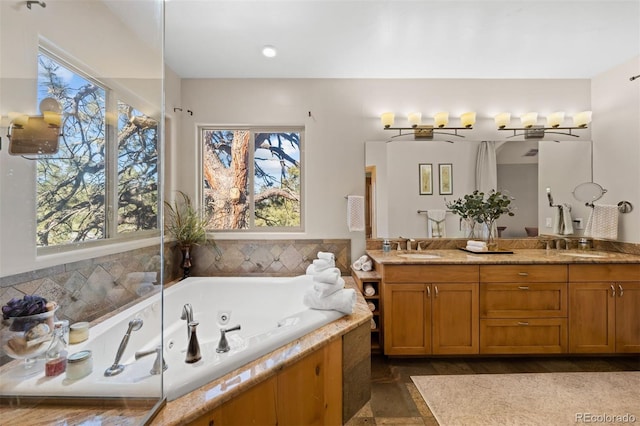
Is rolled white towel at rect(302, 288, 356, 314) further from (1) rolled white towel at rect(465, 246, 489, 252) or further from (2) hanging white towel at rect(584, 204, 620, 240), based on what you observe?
(2) hanging white towel at rect(584, 204, 620, 240)

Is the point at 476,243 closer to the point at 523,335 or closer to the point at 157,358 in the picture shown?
the point at 523,335

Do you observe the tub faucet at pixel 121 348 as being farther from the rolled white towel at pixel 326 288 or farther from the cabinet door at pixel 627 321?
the cabinet door at pixel 627 321

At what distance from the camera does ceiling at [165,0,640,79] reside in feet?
6.31

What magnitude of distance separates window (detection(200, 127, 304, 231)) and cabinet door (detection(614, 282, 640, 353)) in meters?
2.91

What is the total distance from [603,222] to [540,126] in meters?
1.14

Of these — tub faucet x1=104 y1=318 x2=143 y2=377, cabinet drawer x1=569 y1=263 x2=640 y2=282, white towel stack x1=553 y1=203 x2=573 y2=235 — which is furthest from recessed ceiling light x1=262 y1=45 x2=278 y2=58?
white towel stack x1=553 y1=203 x2=573 y2=235

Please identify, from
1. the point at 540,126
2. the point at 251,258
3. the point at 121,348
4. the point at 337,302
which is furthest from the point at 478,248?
the point at 121,348

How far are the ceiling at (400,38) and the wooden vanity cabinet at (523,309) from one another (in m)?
1.91

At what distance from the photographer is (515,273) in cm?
231

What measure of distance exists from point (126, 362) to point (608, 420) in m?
2.73

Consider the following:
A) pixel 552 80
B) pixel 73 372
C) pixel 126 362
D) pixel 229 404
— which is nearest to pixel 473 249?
pixel 552 80

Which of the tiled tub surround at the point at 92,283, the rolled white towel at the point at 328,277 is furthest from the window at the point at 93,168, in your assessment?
the rolled white towel at the point at 328,277

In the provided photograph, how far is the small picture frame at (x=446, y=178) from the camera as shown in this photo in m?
2.91

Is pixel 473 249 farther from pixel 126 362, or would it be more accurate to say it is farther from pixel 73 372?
pixel 73 372
